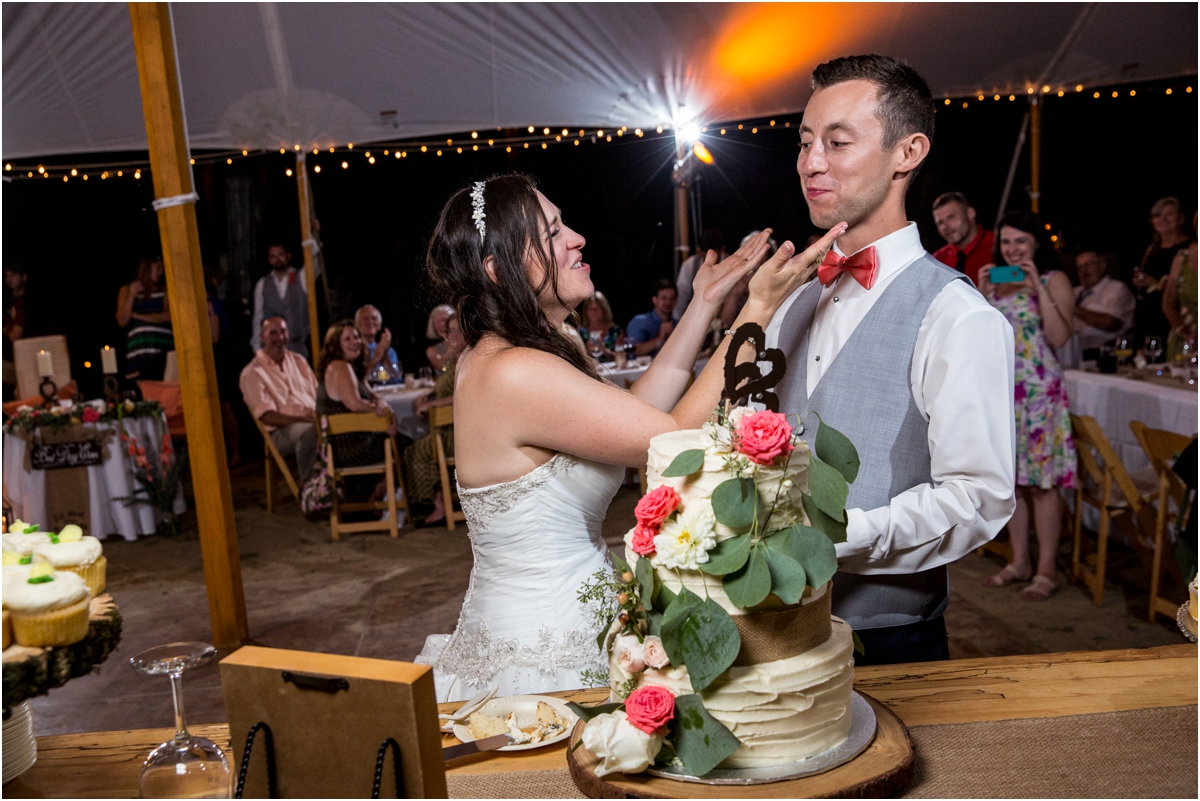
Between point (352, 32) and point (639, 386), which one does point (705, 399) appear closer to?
point (639, 386)

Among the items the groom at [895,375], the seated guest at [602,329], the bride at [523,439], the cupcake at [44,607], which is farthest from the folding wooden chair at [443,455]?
the cupcake at [44,607]

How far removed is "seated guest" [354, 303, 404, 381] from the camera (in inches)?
258

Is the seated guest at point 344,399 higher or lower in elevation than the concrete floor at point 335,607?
higher

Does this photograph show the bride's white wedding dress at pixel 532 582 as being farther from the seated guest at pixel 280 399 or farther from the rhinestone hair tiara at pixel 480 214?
the seated guest at pixel 280 399

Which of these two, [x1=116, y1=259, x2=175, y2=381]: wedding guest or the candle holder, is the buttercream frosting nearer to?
the candle holder

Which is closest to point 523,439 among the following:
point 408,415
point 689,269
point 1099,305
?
point 408,415

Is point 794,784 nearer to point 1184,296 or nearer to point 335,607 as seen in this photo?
point 335,607

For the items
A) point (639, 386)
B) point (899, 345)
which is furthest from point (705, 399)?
point (639, 386)

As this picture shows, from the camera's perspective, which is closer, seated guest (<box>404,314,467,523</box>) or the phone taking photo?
the phone taking photo

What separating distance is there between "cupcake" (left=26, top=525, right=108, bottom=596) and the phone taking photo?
148 inches

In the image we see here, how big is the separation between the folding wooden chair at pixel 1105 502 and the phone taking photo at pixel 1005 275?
0.65m

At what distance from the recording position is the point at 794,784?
106cm

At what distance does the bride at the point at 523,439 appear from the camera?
1.83 m

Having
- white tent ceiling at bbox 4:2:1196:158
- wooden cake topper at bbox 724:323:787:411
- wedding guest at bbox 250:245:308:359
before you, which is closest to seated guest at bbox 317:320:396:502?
white tent ceiling at bbox 4:2:1196:158
